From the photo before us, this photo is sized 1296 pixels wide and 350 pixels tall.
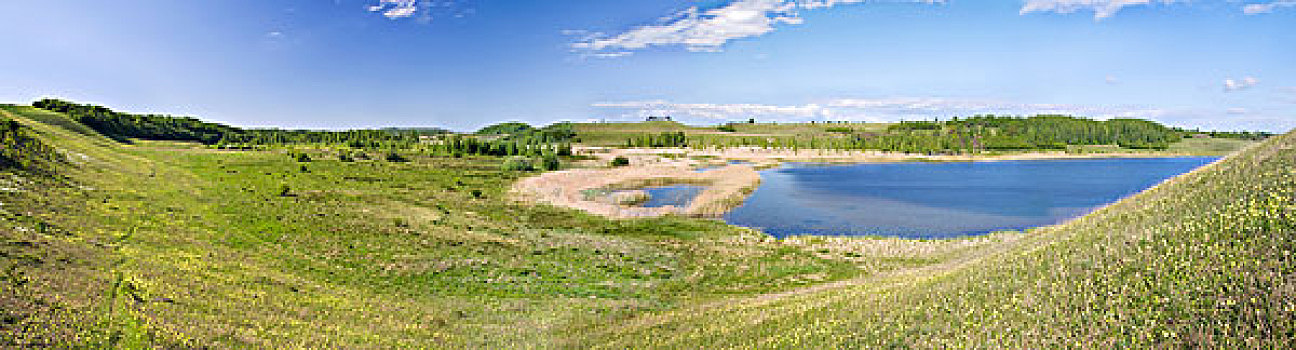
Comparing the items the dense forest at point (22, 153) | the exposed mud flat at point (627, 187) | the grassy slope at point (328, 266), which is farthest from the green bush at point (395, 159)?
the dense forest at point (22, 153)

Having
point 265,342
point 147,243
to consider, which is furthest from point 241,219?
point 265,342

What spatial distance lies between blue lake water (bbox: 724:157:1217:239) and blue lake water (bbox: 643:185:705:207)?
649 cm

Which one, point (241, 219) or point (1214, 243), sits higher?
point (1214, 243)

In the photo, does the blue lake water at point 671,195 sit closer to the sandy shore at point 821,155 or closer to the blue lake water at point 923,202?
the blue lake water at point 923,202

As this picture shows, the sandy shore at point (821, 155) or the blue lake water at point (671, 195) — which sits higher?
the sandy shore at point (821, 155)

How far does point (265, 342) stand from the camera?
1182 centimetres

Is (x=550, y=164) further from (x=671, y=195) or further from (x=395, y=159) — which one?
(x=671, y=195)

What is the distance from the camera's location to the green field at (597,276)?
23.9 feet

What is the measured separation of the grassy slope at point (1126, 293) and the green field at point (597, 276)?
1.4 inches

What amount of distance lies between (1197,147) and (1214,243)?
227 m

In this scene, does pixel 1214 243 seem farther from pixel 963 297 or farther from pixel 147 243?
pixel 147 243

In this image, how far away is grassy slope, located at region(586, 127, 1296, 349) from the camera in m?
6.31

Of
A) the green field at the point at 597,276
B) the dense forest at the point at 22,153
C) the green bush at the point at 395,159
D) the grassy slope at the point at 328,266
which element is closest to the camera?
the green field at the point at 597,276

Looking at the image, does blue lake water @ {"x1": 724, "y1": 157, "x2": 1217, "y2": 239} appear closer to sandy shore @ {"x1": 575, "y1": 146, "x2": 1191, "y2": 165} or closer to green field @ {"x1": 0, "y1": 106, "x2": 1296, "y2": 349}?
green field @ {"x1": 0, "y1": 106, "x2": 1296, "y2": 349}
